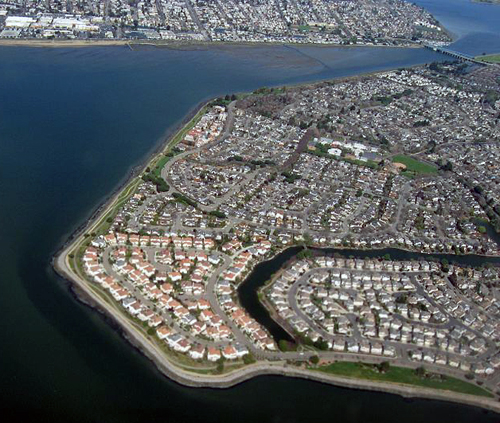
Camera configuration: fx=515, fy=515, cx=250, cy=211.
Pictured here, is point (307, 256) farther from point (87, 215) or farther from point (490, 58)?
point (490, 58)

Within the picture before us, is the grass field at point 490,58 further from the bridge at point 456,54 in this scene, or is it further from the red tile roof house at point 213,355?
the red tile roof house at point 213,355

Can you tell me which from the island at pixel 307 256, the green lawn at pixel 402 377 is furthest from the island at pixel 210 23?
the green lawn at pixel 402 377

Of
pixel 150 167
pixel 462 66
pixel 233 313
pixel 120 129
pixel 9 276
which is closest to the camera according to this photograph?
pixel 233 313

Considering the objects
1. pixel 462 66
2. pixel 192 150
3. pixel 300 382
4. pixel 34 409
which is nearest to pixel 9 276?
pixel 34 409

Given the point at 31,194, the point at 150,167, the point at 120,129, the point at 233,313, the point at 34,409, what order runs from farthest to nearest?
the point at 120,129
the point at 150,167
the point at 31,194
the point at 233,313
the point at 34,409

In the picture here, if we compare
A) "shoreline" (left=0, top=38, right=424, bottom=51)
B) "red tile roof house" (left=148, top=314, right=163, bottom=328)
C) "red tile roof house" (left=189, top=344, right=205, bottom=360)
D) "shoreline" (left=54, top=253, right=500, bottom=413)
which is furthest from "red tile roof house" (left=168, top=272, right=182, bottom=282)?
"shoreline" (left=0, top=38, right=424, bottom=51)

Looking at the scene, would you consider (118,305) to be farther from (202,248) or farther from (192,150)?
(192,150)
